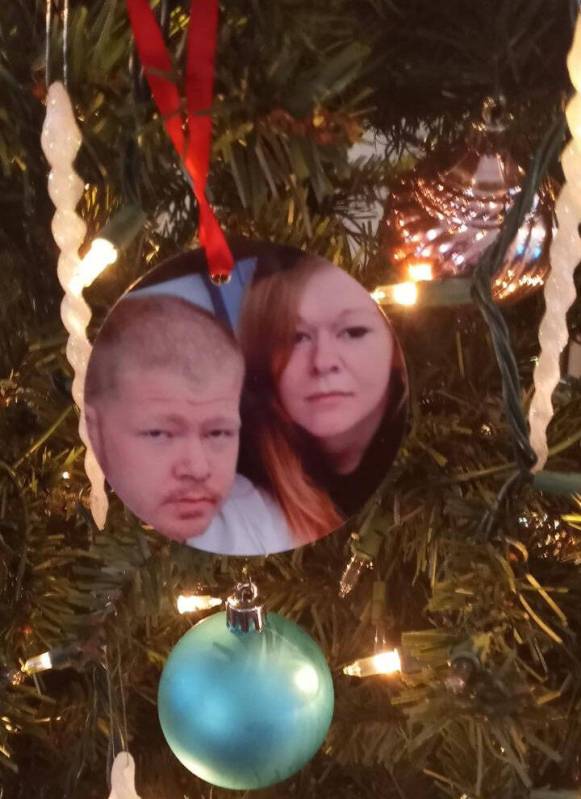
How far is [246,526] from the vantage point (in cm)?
39

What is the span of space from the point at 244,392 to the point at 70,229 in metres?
0.11

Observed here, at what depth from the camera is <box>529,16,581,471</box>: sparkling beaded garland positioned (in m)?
0.32

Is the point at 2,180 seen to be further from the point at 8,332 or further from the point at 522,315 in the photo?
the point at 522,315

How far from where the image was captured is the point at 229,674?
412mm

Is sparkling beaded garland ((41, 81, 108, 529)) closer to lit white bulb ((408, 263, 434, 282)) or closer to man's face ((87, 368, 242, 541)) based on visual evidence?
man's face ((87, 368, 242, 541))

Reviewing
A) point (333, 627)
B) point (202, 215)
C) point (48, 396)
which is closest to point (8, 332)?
point (48, 396)

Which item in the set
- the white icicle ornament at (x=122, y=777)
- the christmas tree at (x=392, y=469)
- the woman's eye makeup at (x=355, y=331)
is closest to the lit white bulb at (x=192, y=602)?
the christmas tree at (x=392, y=469)

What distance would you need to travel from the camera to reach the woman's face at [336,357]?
37 cm

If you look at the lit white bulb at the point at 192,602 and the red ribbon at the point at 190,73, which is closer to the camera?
the red ribbon at the point at 190,73

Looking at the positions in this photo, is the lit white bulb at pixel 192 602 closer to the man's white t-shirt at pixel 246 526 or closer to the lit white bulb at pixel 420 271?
the man's white t-shirt at pixel 246 526

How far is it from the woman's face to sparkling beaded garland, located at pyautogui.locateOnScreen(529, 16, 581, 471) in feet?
0.23

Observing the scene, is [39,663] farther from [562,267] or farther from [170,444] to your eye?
[562,267]

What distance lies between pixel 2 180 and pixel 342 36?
21 cm

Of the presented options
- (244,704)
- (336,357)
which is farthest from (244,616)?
(336,357)
